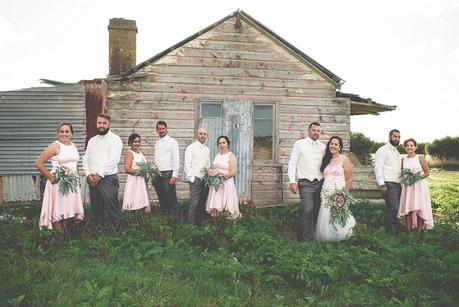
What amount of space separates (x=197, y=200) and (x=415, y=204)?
4261 millimetres

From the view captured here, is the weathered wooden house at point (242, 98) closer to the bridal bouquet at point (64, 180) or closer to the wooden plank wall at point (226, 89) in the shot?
the wooden plank wall at point (226, 89)

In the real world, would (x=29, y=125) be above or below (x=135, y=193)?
above

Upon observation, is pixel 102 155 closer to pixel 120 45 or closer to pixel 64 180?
pixel 64 180

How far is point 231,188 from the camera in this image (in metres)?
7.78

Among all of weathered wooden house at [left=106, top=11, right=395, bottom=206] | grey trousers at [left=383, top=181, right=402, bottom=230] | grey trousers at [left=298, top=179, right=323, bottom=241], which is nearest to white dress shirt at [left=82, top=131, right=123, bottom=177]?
grey trousers at [left=298, top=179, right=323, bottom=241]

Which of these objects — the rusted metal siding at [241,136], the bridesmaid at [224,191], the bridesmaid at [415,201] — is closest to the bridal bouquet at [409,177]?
the bridesmaid at [415,201]

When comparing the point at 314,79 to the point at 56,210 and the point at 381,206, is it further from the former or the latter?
the point at 56,210

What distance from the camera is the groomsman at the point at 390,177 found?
766 cm

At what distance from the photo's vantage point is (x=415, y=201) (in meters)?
7.50

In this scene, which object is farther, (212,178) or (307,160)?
(212,178)

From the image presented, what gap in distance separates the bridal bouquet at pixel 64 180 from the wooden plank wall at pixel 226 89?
171 inches

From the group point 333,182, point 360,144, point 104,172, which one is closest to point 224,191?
point 333,182

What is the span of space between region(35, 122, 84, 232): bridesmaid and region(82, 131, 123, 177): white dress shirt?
0.88ft

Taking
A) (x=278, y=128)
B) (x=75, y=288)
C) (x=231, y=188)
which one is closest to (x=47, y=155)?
(x=75, y=288)
